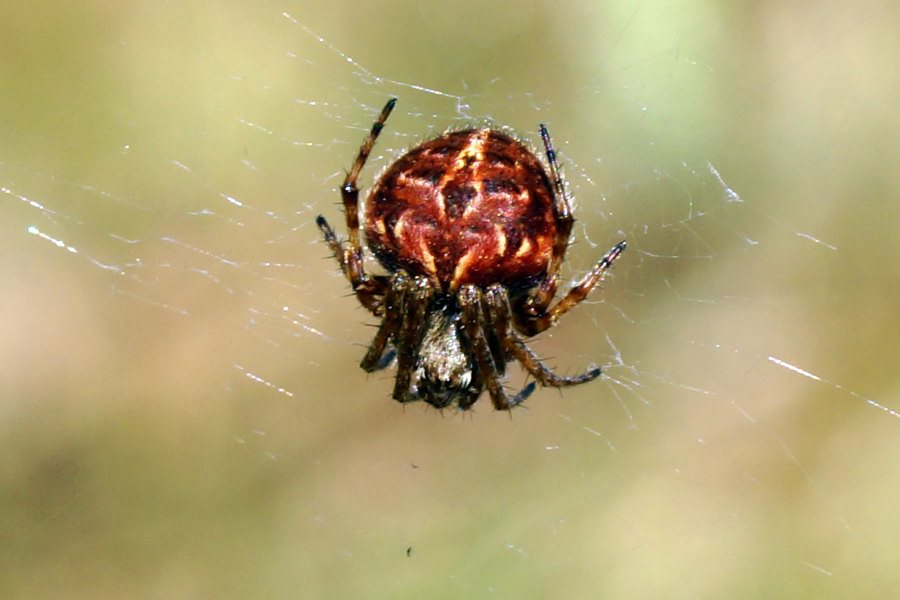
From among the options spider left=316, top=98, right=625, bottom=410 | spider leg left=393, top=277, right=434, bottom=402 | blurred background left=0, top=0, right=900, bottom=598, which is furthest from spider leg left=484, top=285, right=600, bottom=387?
blurred background left=0, top=0, right=900, bottom=598

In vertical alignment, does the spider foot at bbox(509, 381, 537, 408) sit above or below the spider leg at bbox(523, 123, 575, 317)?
below

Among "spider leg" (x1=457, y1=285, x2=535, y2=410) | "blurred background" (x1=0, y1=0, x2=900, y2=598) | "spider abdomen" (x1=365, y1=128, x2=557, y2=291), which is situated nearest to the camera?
"spider abdomen" (x1=365, y1=128, x2=557, y2=291)

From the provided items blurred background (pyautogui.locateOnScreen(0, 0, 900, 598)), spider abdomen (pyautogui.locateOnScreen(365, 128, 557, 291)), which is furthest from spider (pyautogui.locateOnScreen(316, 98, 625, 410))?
blurred background (pyautogui.locateOnScreen(0, 0, 900, 598))

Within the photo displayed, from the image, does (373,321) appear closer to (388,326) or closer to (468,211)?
(388,326)

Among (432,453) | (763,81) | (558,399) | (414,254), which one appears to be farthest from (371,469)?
(763,81)

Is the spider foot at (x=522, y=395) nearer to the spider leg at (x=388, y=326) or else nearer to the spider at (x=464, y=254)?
the spider at (x=464, y=254)

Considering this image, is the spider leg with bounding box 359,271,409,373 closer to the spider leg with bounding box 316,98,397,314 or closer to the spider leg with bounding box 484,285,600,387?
the spider leg with bounding box 316,98,397,314

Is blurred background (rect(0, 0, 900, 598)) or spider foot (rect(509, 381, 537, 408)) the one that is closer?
spider foot (rect(509, 381, 537, 408))

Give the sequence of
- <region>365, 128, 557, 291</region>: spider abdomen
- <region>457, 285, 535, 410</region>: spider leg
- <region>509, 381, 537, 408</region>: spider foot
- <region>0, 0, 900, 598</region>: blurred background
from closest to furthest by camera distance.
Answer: <region>365, 128, 557, 291</region>: spider abdomen
<region>457, 285, 535, 410</region>: spider leg
<region>509, 381, 537, 408</region>: spider foot
<region>0, 0, 900, 598</region>: blurred background

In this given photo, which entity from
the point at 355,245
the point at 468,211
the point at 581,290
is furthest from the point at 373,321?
the point at 468,211
